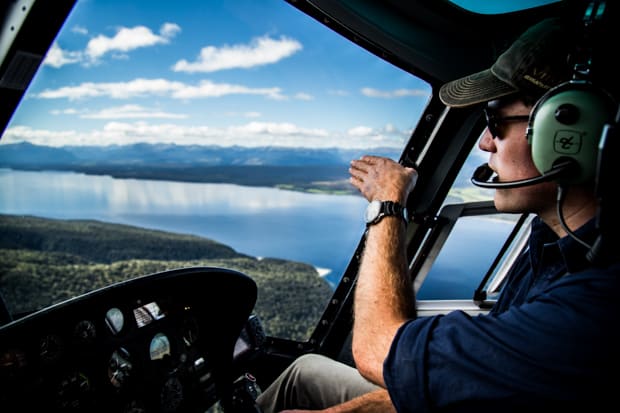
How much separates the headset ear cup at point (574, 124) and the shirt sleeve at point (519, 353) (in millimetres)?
211

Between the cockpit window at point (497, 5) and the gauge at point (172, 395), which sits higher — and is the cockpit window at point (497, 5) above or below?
above

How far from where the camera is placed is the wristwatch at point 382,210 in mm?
1110

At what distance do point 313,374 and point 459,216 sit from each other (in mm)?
1184

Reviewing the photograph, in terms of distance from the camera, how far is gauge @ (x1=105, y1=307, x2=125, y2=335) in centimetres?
120

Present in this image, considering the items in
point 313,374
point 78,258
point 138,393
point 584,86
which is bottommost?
point 78,258

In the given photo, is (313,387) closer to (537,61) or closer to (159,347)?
(159,347)

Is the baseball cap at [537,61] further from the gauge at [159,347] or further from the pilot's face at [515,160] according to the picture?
the gauge at [159,347]

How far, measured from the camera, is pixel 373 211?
3.69 feet

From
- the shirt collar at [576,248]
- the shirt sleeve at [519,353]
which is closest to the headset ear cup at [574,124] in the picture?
the shirt collar at [576,248]

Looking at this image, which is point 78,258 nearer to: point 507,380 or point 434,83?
point 434,83

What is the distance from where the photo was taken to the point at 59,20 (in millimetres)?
1119

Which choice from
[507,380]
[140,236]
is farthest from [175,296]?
[140,236]

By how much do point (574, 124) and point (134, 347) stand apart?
4.16 feet

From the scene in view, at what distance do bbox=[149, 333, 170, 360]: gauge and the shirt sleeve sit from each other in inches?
32.5
